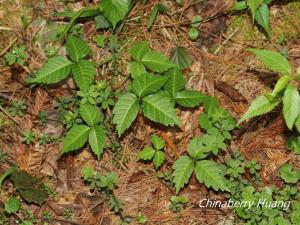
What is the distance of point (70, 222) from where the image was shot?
273cm

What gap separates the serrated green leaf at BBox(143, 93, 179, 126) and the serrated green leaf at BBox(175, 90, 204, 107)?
95mm

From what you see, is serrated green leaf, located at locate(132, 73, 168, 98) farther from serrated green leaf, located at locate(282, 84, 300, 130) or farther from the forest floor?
serrated green leaf, located at locate(282, 84, 300, 130)

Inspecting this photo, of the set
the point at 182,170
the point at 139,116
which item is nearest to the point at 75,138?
the point at 139,116

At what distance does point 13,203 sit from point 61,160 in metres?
0.40

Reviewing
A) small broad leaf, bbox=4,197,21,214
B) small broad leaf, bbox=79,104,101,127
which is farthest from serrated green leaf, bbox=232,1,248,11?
small broad leaf, bbox=4,197,21,214

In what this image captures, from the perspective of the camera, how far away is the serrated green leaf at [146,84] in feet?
8.86

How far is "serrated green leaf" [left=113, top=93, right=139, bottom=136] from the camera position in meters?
2.65

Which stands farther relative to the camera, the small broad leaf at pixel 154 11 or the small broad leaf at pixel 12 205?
the small broad leaf at pixel 154 11

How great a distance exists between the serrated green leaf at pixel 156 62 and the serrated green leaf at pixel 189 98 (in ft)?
0.66

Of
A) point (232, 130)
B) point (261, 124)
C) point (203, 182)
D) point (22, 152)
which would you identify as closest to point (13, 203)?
point (22, 152)

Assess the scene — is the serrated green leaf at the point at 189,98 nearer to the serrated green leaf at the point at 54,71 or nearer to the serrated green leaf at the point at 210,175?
the serrated green leaf at the point at 210,175

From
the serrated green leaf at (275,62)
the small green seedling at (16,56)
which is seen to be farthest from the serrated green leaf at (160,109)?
the small green seedling at (16,56)

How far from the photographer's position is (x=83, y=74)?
A: 9.05ft

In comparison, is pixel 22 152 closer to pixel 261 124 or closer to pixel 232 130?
pixel 232 130
